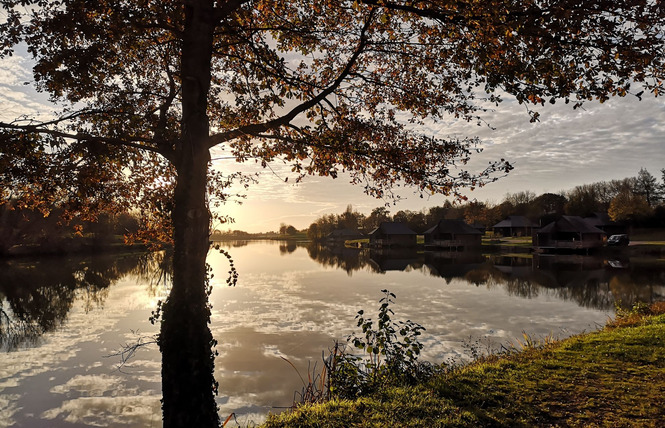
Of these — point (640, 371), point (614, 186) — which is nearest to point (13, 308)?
point (640, 371)

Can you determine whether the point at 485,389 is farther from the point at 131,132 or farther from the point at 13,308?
the point at 13,308

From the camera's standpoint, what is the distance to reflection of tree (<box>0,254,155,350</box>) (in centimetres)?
1352

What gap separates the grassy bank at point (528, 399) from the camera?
15.1 ft

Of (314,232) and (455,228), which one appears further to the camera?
(314,232)

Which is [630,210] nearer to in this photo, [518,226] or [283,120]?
[518,226]

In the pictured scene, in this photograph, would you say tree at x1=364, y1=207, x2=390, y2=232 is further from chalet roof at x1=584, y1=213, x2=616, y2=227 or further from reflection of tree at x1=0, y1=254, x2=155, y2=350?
reflection of tree at x1=0, y1=254, x2=155, y2=350

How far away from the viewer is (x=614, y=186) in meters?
96.1

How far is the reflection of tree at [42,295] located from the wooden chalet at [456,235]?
49.7 m

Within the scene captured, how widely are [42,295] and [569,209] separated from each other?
91.4 meters

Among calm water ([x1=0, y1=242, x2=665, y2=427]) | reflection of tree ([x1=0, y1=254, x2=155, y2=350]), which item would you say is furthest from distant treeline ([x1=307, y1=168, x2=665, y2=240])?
reflection of tree ([x1=0, y1=254, x2=155, y2=350])

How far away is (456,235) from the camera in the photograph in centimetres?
6384

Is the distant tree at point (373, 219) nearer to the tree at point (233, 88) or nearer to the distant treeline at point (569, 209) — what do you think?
the distant treeline at point (569, 209)

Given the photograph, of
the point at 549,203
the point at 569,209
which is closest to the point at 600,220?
the point at 569,209

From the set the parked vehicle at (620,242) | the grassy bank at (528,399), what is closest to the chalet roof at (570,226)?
the parked vehicle at (620,242)
